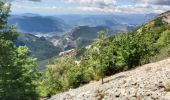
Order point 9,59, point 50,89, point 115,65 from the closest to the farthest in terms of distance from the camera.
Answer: point 115,65 → point 9,59 → point 50,89

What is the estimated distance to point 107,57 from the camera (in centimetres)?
4462

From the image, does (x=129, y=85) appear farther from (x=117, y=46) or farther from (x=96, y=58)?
(x=117, y=46)

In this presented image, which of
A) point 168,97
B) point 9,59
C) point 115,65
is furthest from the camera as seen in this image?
point 9,59

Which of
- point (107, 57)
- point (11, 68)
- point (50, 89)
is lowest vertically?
point (50, 89)

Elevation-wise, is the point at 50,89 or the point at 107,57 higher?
the point at 107,57

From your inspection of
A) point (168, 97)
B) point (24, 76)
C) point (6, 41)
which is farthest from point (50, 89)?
point (168, 97)

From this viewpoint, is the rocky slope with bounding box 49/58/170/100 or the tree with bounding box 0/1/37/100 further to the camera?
the tree with bounding box 0/1/37/100

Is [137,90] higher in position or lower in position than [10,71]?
higher

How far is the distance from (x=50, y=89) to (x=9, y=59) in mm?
15040

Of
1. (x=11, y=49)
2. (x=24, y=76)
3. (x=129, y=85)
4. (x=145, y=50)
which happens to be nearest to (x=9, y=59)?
(x=11, y=49)

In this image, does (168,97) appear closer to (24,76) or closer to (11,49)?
(11,49)

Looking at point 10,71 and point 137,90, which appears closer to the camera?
point 137,90

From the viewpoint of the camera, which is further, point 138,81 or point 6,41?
point 6,41

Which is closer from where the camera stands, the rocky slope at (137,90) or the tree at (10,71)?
the rocky slope at (137,90)
